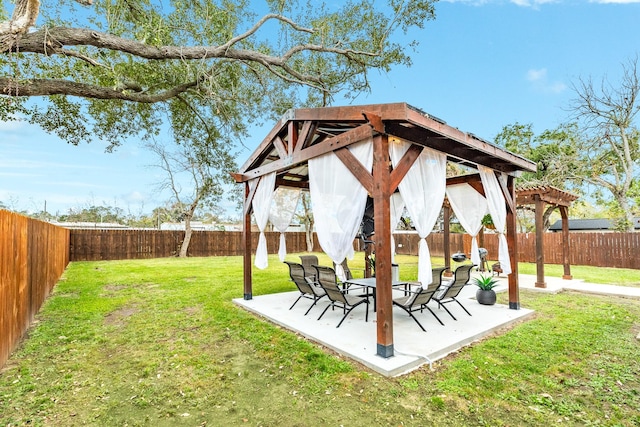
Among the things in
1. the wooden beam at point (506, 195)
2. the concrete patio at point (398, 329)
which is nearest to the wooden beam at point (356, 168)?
the concrete patio at point (398, 329)

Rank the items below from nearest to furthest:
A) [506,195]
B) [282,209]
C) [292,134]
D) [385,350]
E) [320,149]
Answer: [385,350]
[320,149]
[292,134]
[506,195]
[282,209]

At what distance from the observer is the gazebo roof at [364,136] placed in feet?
11.3

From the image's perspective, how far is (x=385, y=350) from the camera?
11.0 feet

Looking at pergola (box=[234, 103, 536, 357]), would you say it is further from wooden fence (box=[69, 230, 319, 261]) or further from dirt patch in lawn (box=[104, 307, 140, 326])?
wooden fence (box=[69, 230, 319, 261])

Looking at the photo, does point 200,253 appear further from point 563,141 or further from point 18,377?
point 563,141

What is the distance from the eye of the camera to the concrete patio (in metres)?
3.37

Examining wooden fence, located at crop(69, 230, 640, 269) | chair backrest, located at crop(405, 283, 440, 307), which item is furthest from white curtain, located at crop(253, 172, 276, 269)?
wooden fence, located at crop(69, 230, 640, 269)

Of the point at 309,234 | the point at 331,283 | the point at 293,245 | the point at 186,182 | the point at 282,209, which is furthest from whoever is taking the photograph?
the point at 309,234

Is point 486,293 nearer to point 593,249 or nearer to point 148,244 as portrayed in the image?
point 593,249

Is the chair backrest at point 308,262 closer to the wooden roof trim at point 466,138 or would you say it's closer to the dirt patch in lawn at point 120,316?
the dirt patch in lawn at point 120,316

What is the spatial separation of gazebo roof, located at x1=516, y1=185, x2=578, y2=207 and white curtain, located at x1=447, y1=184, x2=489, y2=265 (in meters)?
2.77

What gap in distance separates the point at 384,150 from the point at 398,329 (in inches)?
95.5

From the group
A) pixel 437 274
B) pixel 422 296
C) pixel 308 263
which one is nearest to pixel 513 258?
pixel 437 274

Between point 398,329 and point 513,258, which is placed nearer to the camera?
point 398,329
